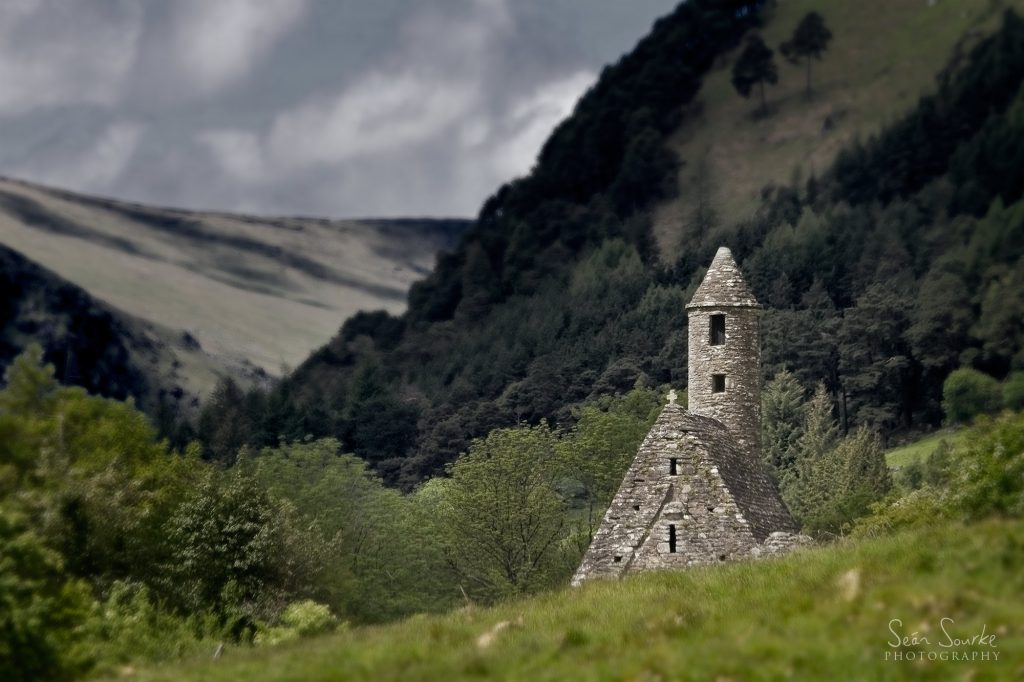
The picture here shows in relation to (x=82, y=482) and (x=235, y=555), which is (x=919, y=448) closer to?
(x=235, y=555)

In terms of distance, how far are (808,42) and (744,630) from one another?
155640 mm

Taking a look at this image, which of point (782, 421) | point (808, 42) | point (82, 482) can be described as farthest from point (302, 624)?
point (808, 42)

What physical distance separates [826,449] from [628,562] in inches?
1873

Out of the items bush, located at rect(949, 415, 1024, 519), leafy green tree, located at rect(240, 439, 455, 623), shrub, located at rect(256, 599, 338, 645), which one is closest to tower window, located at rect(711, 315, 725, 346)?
bush, located at rect(949, 415, 1024, 519)

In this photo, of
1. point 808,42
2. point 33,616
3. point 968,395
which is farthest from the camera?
point 808,42

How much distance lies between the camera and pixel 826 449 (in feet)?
284

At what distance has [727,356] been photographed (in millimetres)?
49656

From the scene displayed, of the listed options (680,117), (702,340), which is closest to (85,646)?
(702,340)

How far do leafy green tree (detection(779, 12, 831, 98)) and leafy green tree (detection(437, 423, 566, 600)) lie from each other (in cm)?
11024

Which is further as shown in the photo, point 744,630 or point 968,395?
point 968,395

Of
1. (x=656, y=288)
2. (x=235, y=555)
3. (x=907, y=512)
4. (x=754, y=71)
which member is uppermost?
(x=754, y=71)

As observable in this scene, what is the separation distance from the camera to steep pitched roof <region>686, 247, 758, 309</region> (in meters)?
49.9

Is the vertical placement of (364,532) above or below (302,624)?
above

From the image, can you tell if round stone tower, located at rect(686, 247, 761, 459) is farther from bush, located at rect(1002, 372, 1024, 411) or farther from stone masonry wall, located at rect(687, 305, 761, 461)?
bush, located at rect(1002, 372, 1024, 411)
